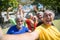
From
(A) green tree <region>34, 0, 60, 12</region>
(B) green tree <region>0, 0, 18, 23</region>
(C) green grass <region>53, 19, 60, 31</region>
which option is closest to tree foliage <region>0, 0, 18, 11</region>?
(B) green tree <region>0, 0, 18, 23</region>

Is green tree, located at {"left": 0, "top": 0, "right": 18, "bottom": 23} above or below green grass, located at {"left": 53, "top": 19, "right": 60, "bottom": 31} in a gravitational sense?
above

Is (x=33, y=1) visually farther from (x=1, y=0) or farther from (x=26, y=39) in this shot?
(x=26, y=39)

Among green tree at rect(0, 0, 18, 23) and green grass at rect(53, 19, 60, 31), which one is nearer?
green tree at rect(0, 0, 18, 23)

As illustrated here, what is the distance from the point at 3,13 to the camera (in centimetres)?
350

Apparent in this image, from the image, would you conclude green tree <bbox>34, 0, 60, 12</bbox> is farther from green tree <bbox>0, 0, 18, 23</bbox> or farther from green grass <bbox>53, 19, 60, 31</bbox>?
green tree <bbox>0, 0, 18, 23</bbox>

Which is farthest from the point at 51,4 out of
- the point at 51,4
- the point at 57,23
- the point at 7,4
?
the point at 7,4

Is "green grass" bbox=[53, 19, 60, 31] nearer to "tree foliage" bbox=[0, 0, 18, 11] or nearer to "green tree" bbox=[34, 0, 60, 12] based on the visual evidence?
"green tree" bbox=[34, 0, 60, 12]

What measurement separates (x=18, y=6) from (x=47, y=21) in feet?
6.38

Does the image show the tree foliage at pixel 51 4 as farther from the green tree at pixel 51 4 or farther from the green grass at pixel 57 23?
the green grass at pixel 57 23

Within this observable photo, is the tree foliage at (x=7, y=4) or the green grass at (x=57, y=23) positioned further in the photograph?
the green grass at (x=57, y=23)

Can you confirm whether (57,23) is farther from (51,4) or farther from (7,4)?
(7,4)

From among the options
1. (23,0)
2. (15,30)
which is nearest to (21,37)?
(15,30)

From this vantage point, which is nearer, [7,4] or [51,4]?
[7,4]

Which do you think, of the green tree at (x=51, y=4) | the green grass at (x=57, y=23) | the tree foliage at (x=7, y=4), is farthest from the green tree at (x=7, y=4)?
the green grass at (x=57, y=23)
